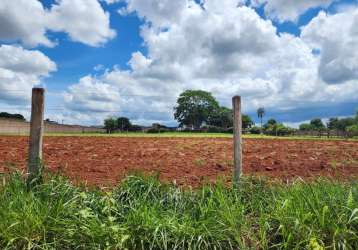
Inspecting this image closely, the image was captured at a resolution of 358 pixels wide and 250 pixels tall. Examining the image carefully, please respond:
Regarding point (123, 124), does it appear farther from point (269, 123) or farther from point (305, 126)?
point (305, 126)

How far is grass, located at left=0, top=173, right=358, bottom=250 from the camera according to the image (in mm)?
3668

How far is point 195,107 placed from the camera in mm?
113625

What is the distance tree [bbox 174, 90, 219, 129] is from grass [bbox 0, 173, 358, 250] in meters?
106

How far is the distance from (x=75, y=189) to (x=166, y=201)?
1.11 meters

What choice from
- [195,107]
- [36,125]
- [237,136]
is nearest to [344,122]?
[195,107]

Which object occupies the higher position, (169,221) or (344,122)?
(344,122)

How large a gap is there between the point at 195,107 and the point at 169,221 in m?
110

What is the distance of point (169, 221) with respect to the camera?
3811 millimetres

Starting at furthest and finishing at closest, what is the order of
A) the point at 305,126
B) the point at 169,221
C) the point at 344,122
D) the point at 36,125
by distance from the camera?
the point at 305,126 < the point at 344,122 < the point at 36,125 < the point at 169,221

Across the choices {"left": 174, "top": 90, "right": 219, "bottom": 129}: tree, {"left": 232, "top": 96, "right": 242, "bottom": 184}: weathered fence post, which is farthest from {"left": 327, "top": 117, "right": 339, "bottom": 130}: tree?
{"left": 232, "top": 96, "right": 242, "bottom": 184}: weathered fence post

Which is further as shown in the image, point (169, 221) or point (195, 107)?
point (195, 107)

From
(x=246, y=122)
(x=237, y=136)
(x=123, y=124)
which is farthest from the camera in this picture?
(x=246, y=122)

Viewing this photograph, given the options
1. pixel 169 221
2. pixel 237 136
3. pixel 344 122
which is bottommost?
pixel 169 221

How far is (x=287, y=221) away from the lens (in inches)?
155
